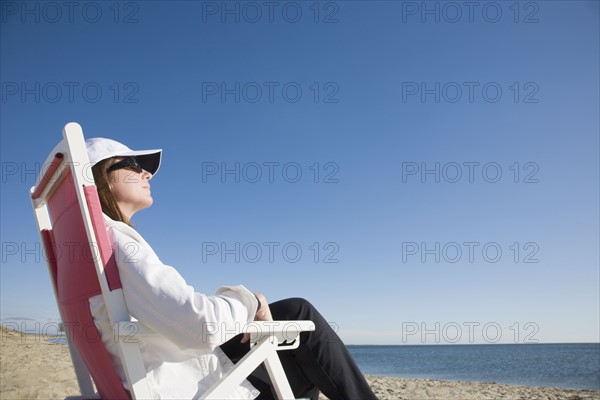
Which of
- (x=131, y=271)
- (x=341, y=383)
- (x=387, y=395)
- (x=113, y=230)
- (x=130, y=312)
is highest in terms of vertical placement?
(x=113, y=230)

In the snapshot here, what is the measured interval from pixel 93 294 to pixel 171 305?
36 centimetres

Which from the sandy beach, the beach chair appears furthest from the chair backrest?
the sandy beach

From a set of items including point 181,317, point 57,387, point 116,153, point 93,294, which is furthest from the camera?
point 57,387

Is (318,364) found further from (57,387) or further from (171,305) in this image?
(57,387)

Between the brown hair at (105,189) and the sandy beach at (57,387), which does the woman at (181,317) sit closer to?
the brown hair at (105,189)

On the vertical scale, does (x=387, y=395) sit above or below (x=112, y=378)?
below

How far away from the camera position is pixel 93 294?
190cm

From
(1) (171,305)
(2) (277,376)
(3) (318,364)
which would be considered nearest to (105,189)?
(1) (171,305)

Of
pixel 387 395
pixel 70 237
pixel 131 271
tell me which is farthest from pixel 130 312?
pixel 387 395

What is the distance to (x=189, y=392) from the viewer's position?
1960 millimetres

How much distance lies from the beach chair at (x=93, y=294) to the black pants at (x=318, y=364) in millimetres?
128

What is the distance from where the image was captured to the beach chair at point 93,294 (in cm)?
179

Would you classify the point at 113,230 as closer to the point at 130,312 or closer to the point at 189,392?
the point at 130,312

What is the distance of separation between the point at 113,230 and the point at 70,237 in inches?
8.5
